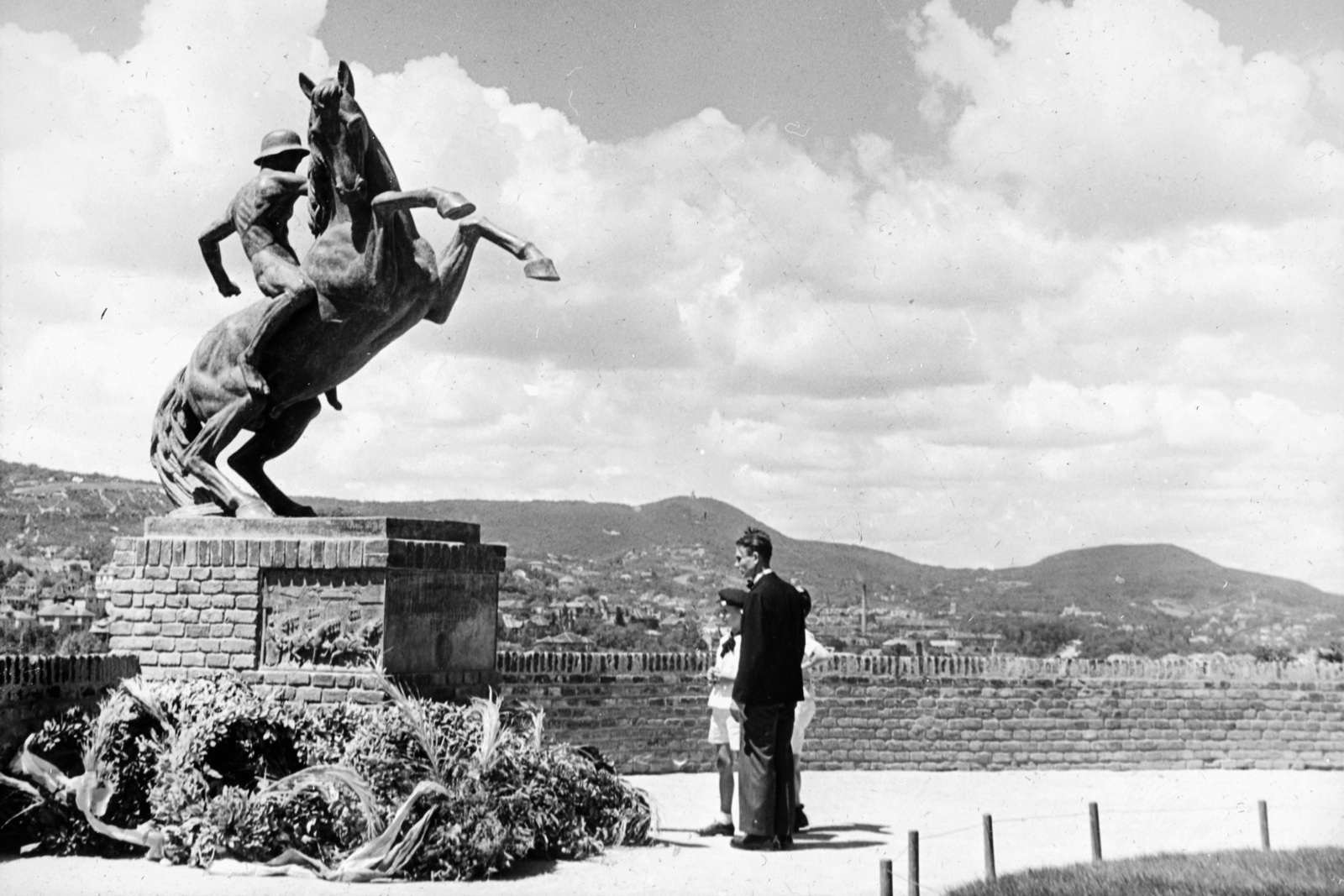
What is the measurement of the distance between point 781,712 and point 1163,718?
28.6ft

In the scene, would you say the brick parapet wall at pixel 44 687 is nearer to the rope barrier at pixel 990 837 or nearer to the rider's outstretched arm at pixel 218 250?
the rider's outstretched arm at pixel 218 250

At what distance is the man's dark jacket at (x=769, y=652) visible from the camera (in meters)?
8.80

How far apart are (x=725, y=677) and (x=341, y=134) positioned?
457cm

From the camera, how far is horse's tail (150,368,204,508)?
10000 millimetres

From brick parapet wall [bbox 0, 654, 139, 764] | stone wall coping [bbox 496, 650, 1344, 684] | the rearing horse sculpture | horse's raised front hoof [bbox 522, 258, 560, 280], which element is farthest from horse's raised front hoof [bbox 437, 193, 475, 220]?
stone wall coping [bbox 496, 650, 1344, 684]

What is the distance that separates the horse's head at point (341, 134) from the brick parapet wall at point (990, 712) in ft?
20.4

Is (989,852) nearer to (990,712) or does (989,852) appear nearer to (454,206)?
(454,206)

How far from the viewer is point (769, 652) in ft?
28.9

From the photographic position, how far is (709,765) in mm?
14953

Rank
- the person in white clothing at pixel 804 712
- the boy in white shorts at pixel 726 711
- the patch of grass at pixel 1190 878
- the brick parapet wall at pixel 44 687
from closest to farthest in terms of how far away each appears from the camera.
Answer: the patch of grass at pixel 1190 878 < the brick parapet wall at pixel 44 687 < the boy in white shorts at pixel 726 711 < the person in white clothing at pixel 804 712

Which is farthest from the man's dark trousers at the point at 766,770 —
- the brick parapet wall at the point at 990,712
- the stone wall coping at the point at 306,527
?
the brick parapet wall at the point at 990,712

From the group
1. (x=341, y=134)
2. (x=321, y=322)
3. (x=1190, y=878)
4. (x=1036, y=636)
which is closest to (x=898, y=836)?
(x=1190, y=878)

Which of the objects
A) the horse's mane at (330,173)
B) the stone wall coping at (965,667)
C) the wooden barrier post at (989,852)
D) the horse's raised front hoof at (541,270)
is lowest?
the wooden barrier post at (989,852)

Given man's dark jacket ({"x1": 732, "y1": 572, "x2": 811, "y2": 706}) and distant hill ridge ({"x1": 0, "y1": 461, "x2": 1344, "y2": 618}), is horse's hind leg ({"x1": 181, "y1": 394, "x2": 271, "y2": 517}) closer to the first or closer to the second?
man's dark jacket ({"x1": 732, "y1": 572, "x2": 811, "y2": 706})
